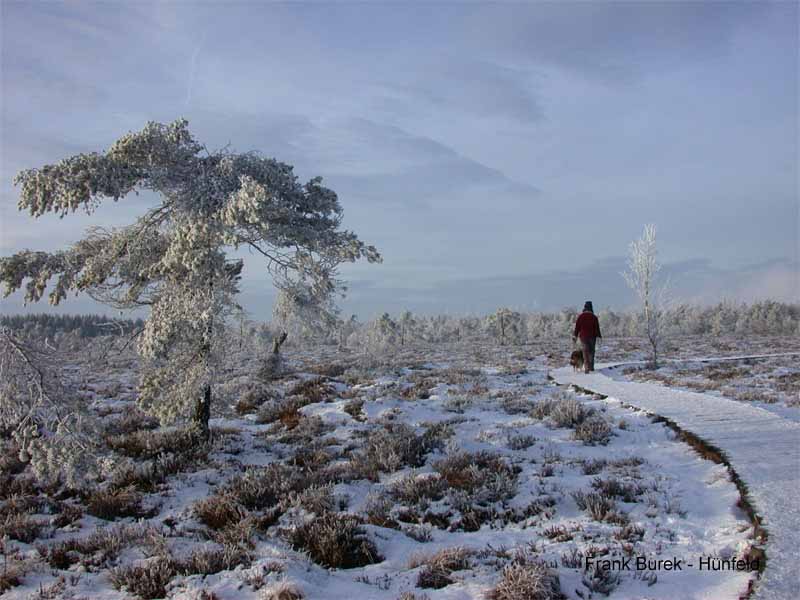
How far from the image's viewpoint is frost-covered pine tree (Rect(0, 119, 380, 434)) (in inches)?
350

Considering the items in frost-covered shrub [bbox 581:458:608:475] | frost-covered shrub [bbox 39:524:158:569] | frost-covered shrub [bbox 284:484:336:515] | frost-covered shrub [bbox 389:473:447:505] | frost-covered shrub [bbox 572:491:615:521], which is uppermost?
frost-covered shrub [bbox 581:458:608:475]

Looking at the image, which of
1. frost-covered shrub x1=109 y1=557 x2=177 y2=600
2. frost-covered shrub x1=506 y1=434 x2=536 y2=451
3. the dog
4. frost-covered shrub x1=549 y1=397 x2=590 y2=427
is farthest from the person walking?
frost-covered shrub x1=109 y1=557 x2=177 y2=600

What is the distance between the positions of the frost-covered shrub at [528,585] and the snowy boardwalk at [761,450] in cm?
157

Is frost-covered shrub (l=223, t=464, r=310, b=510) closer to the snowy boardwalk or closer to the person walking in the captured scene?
the snowy boardwalk

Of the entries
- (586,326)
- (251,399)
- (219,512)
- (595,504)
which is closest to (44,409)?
(219,512)

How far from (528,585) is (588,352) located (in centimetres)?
1603

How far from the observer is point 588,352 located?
64.4 feet

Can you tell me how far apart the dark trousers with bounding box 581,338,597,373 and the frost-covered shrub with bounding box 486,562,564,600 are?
1526cm

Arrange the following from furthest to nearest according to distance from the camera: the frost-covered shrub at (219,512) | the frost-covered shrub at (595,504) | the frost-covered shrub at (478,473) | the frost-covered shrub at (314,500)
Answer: the frost-covered shrub at (478,473) < the frost-covered shrub at (314,500) < the frost-covered shrub at (219,512) < the frost-covered shrub at (595,504)

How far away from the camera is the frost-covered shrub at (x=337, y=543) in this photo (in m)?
5.87

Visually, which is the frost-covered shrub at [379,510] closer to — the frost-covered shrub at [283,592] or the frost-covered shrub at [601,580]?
the frost-covered shrub at [283,592]

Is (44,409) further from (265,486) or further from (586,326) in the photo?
(586,326)

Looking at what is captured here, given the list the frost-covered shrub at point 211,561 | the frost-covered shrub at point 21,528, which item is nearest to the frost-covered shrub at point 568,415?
the frost-covered shrub at point 211,561

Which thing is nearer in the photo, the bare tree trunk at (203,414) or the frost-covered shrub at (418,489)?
the frost-covered shrub at (418,489)
